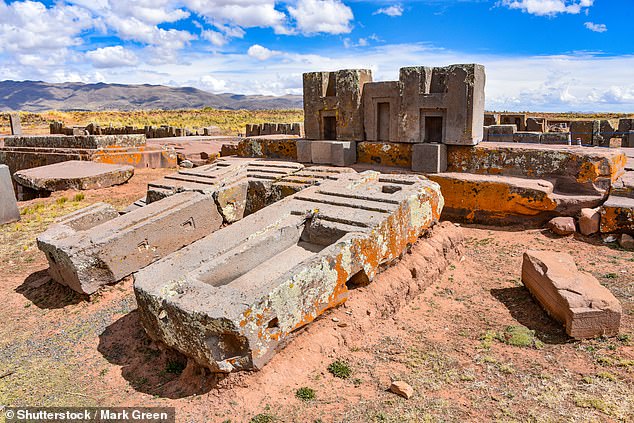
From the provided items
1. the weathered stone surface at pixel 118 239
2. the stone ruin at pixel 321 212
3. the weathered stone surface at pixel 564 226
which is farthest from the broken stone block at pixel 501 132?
the weathered stone surface at pixel 118 239

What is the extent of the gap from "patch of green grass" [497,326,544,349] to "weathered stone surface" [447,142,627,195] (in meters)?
3.72

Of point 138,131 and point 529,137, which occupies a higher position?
point 138,131

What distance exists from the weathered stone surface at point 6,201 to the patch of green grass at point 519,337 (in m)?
Result: 8.71

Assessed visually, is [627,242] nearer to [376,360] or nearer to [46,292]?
[376,360]

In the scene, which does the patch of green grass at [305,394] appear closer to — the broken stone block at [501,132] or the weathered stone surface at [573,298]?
the weathered stone surface at [573,298]

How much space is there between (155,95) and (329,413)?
186m

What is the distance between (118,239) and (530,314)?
4676 millimetres

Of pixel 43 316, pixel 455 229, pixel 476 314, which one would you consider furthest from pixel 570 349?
pixel 43 316

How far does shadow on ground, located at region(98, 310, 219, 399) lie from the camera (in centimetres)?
345

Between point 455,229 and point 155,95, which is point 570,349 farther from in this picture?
point 155,95

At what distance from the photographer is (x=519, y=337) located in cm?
399

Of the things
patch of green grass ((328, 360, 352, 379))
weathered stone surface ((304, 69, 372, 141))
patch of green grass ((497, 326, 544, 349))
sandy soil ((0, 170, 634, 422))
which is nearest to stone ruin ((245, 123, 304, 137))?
weathered stone surface ((304, 69, 372, 141))

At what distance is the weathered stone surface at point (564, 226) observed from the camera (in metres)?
6.41

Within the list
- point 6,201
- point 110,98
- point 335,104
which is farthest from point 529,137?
point 110,98
